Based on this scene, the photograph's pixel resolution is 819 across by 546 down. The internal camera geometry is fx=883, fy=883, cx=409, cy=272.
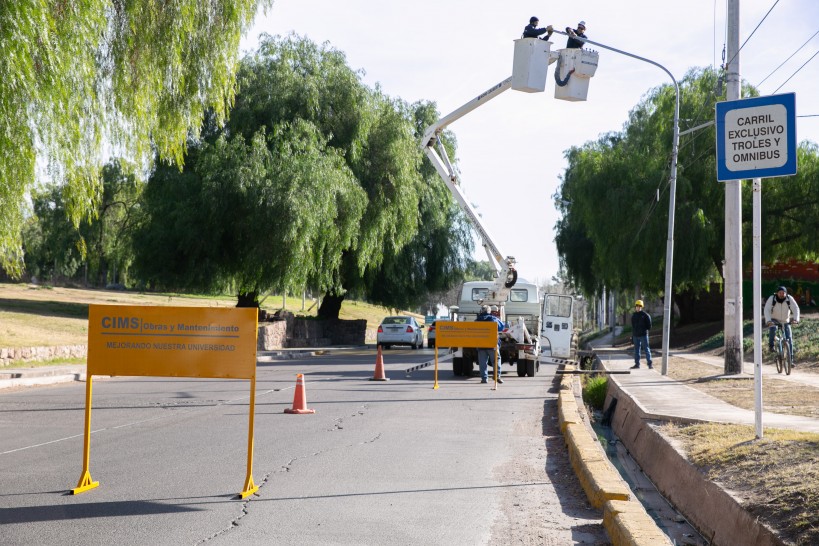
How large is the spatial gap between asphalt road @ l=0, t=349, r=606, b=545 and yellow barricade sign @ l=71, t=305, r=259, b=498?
577 mm

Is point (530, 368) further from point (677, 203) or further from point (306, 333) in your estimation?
point (306, 333)

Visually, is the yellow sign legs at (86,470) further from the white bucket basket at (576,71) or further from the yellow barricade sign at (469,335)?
the white bucket basket at (576,71)

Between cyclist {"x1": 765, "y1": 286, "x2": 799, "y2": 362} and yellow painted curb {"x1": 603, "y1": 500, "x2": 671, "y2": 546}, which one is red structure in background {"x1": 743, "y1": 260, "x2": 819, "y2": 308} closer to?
cyclist {"x1": 765, "y1": 286, "x2": 799, "y2": 362}

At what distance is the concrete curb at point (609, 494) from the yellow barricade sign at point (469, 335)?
797cm

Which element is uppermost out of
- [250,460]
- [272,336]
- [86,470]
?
[272,336]

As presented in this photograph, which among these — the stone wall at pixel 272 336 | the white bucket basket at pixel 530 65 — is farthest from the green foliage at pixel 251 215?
the white bucket basket at pixel 530 65

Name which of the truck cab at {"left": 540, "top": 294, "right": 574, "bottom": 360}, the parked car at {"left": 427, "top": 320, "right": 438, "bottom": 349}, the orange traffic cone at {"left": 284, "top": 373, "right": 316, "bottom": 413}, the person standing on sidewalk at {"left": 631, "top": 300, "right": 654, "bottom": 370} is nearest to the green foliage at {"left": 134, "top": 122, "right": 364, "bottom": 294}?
the parked car at {"left": 427, "top": 320, "right": 438, "bottom": 349}

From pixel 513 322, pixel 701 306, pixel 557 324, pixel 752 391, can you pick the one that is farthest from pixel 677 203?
pixel 752 391

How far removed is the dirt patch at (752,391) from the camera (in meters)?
12.2

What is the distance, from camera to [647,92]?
41.9 meters

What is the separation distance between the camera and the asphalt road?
6.19m

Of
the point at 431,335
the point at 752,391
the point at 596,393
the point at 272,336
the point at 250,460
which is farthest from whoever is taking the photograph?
the point at 431,335

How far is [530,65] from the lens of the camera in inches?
775

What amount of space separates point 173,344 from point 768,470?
4925mm
